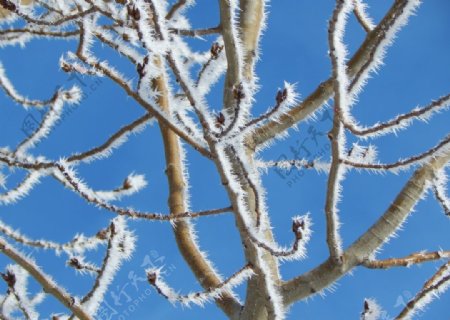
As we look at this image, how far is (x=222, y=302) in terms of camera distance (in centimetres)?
252

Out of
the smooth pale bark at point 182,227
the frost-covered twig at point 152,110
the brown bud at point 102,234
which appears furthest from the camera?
the brown bud at point 102,234

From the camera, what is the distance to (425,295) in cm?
202

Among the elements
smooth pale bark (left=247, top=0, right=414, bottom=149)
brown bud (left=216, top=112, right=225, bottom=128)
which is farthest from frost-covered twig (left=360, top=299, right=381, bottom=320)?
brown bud (left=216, top=112, right=225, bottom=128)

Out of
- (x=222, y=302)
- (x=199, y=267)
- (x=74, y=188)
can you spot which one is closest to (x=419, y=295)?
(x=222, y=302)

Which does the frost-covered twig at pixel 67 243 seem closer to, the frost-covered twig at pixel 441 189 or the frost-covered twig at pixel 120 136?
the frost-covered twig at pixel 120 136

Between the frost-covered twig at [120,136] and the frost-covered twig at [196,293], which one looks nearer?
the frost-covered twig at [196,293]

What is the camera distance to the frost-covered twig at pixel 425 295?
6.53 feet

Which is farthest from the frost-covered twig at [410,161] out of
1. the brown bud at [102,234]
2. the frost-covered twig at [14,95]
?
the frost-covered twig at [14,95]

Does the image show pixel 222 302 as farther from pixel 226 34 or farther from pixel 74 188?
pixel 226 34

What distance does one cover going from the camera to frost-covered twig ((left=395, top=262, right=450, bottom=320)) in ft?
6.53

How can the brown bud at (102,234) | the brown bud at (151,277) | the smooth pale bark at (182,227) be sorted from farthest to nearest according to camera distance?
the brown bud at (102,234), the smooth pale bark at (182,227), the brown bud at (151,277)

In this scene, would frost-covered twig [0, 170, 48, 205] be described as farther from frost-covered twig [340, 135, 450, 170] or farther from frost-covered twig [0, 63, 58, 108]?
frost-covered twig [340, 135, 450, 170]

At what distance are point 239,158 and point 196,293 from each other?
0.56 metres

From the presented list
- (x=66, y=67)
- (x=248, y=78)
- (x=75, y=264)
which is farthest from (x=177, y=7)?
(x=75, y=264)
